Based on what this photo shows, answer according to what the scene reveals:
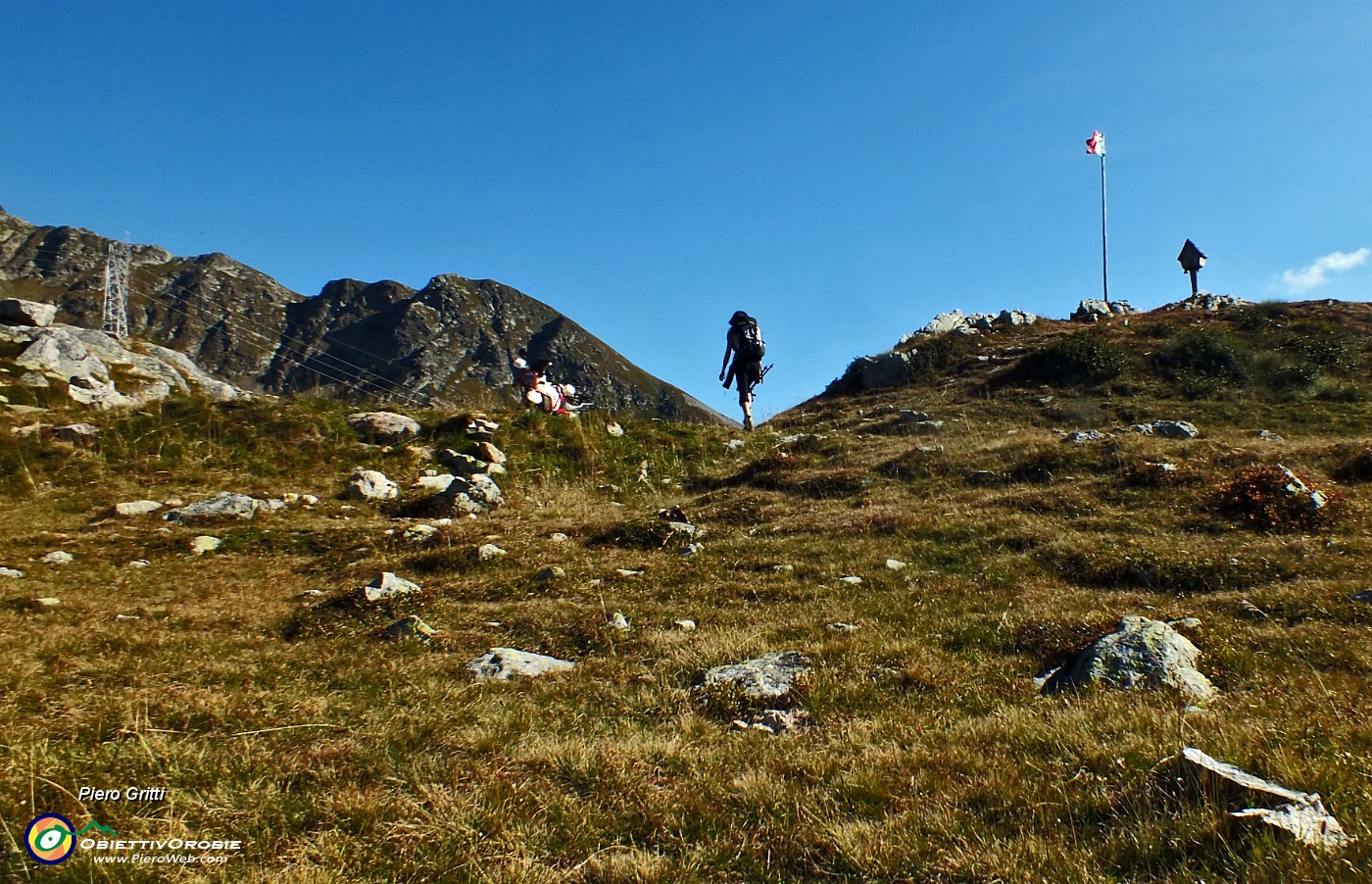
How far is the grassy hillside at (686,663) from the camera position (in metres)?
3.46

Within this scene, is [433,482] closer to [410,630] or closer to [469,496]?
[469,496]

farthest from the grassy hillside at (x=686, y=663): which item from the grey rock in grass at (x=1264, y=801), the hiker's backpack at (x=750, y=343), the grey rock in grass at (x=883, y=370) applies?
the grey rock in grass at (x=883, y=370)

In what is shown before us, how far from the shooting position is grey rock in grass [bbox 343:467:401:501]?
14.5 metres

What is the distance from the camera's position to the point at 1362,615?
6.55m

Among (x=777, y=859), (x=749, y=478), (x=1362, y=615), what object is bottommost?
(x=777, y=859)

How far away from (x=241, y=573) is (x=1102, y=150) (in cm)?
4844

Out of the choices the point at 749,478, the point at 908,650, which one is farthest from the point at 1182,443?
the point at 908,650

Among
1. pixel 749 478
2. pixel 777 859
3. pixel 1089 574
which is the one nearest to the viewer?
pixel 777 859

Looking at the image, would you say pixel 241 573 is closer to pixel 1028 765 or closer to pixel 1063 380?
pixel 1028 765

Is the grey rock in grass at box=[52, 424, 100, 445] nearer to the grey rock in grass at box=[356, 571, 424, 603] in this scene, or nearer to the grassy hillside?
the grassy hillside

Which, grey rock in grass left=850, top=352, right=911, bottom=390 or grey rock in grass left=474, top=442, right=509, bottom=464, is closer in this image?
grey rock in grass left=474, top=442, right=509, bottom=464

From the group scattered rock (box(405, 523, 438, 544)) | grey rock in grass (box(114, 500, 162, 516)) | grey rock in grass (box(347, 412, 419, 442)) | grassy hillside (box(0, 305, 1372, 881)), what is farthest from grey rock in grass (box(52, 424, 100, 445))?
scattered rock (box(405, 523, 438, 544))

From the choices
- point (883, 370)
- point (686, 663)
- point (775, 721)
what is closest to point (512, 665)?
point (686, 663)

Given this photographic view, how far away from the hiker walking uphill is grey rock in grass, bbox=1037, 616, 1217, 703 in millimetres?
18719
